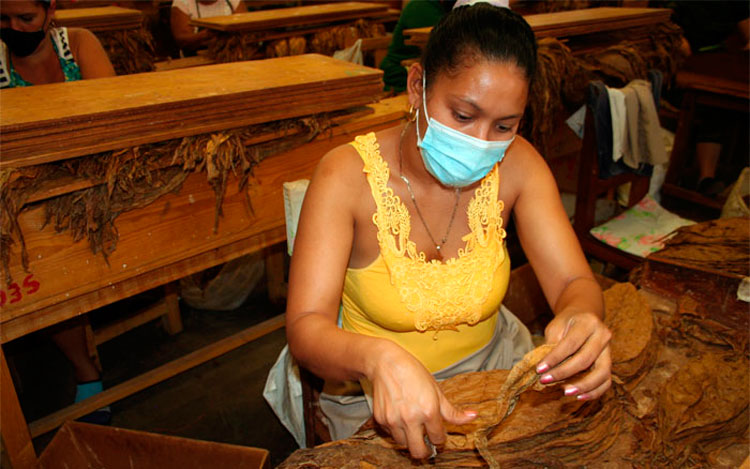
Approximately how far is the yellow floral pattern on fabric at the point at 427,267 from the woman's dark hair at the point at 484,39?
355 mm

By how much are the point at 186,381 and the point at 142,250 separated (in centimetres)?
136

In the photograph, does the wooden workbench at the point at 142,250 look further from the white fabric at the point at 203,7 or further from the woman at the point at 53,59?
the white fabric at the point at 203,7

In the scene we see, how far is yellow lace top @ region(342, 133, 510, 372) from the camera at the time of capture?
1.57 metres

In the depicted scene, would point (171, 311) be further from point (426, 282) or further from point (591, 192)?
point (591, 192)

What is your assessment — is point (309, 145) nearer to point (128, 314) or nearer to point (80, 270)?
point (80, 270)

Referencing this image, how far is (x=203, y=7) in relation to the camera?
5.13 metres

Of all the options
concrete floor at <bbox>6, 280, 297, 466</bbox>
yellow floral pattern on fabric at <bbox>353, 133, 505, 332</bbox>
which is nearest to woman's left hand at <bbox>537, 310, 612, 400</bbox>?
yellow floral pattern on fabric at <bbox>353, 133, 505, 332</bbox>

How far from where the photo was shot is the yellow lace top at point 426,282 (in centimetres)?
157

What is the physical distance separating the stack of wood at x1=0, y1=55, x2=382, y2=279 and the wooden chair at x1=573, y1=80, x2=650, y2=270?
1.29m

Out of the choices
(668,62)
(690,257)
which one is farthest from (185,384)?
(668,62)

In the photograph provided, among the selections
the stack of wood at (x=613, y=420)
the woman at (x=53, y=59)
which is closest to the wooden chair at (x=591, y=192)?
the stack of wood at (x=613, y=420)

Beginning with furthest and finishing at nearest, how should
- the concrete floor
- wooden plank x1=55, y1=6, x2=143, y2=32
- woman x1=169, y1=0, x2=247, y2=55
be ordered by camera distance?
woman x1=169, y1=0, x2=247, y2=55 → wooden plank x1=55, y1=6, x2=143, y2=32 → the concrete floor

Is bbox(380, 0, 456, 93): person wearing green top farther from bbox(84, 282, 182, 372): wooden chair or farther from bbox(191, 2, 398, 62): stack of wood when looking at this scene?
bbox(84, 282, 182, 372): wooden chair

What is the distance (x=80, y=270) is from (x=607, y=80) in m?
3.07
